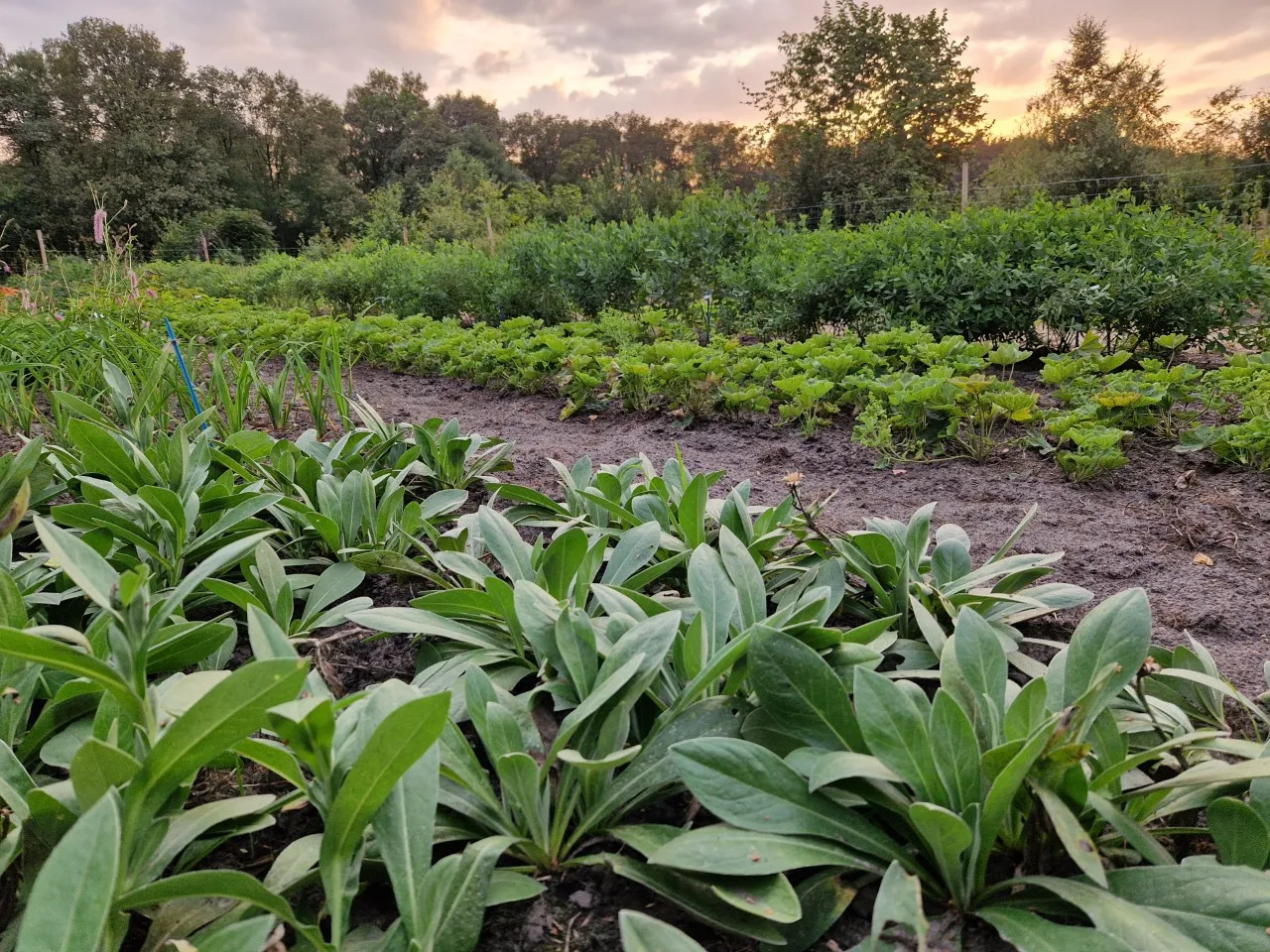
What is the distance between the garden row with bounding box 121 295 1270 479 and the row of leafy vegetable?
199 cm

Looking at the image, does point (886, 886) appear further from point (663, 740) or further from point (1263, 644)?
point (1263, 644)

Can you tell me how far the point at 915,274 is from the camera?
5.58m

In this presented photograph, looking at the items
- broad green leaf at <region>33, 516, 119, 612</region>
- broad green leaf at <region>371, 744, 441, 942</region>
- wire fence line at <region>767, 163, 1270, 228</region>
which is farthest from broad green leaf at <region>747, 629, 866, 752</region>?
wire fence line at <region>767, 163, 1270, 228</region>

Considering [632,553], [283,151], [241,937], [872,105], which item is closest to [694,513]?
[632,553]

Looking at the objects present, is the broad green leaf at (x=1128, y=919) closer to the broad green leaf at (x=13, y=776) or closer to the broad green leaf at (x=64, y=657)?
the broad green leaf at (x=64, y=657)

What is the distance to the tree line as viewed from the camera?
2028cm

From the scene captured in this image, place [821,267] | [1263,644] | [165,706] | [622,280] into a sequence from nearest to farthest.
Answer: [165,706]
[1263,644]
[821,267]
[622,280]

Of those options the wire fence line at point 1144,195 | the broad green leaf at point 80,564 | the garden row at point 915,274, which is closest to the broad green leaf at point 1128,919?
the broad green leaf at point 80,564

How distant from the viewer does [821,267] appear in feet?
19.1

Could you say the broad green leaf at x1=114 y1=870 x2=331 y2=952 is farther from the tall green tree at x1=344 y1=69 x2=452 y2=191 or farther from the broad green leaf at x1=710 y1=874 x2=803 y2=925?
the tall green tree at x1=344 y1=69 x2=452 y2=191

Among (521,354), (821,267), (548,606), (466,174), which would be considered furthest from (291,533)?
(466,174)

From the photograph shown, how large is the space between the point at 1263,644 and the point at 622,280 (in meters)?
6.65

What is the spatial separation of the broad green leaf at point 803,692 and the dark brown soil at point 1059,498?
108 centimetres

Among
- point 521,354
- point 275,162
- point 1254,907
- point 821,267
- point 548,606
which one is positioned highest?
point 275,162
